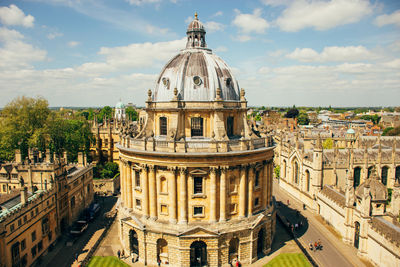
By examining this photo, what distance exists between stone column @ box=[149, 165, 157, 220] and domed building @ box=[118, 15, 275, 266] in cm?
12

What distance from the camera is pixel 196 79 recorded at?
35.7m

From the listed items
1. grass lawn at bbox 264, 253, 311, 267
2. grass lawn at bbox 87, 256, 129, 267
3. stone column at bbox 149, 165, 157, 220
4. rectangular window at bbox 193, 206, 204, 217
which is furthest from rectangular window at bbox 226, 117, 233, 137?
grass lawn at bbox 87, 256, 129, 267

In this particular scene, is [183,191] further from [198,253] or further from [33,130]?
[33,130]

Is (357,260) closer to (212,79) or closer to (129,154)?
(212,79)

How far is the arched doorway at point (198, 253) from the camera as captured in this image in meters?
32.7

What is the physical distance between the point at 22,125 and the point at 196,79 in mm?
42405

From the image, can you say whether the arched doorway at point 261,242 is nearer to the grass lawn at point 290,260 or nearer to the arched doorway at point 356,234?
the grass lawn at point 290,260

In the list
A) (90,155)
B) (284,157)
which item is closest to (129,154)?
(284,157)

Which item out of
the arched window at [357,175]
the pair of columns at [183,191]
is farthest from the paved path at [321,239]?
the arched window at [357,175]

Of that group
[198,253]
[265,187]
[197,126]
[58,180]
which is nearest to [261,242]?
[265,187]

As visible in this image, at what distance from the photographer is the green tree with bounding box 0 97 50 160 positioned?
2188 inches

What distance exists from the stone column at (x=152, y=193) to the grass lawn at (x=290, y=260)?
1502 cm

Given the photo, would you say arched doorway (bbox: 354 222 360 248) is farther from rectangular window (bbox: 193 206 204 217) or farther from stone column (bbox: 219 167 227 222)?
rectangular window (bbox: 193 206 204 217)

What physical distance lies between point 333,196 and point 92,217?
132ft
